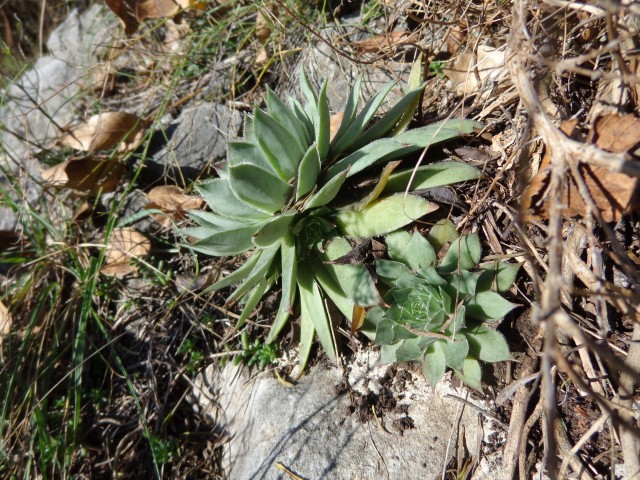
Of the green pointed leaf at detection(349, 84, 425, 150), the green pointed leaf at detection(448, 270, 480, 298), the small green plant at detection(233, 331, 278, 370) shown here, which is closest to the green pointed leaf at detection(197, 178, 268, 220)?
the green pointed leaf at detection(349, 84, 425, 150)

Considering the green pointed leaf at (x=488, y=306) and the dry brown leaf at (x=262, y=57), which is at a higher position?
the dry brown leaf at (x=262, y=57)

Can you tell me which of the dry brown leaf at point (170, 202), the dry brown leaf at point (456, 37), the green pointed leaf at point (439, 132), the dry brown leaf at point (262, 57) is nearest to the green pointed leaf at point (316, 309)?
the green pointed leaf at point (439, 132)

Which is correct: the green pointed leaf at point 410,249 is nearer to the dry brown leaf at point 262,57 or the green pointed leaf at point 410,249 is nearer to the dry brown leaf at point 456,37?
the dry brown leaf at point 456,37

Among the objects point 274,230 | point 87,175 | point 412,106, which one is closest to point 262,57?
point 87,175

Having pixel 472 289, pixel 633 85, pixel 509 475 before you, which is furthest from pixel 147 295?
pixel 633 85

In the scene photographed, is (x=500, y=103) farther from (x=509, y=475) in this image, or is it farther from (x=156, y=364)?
(x=156, y=364)
